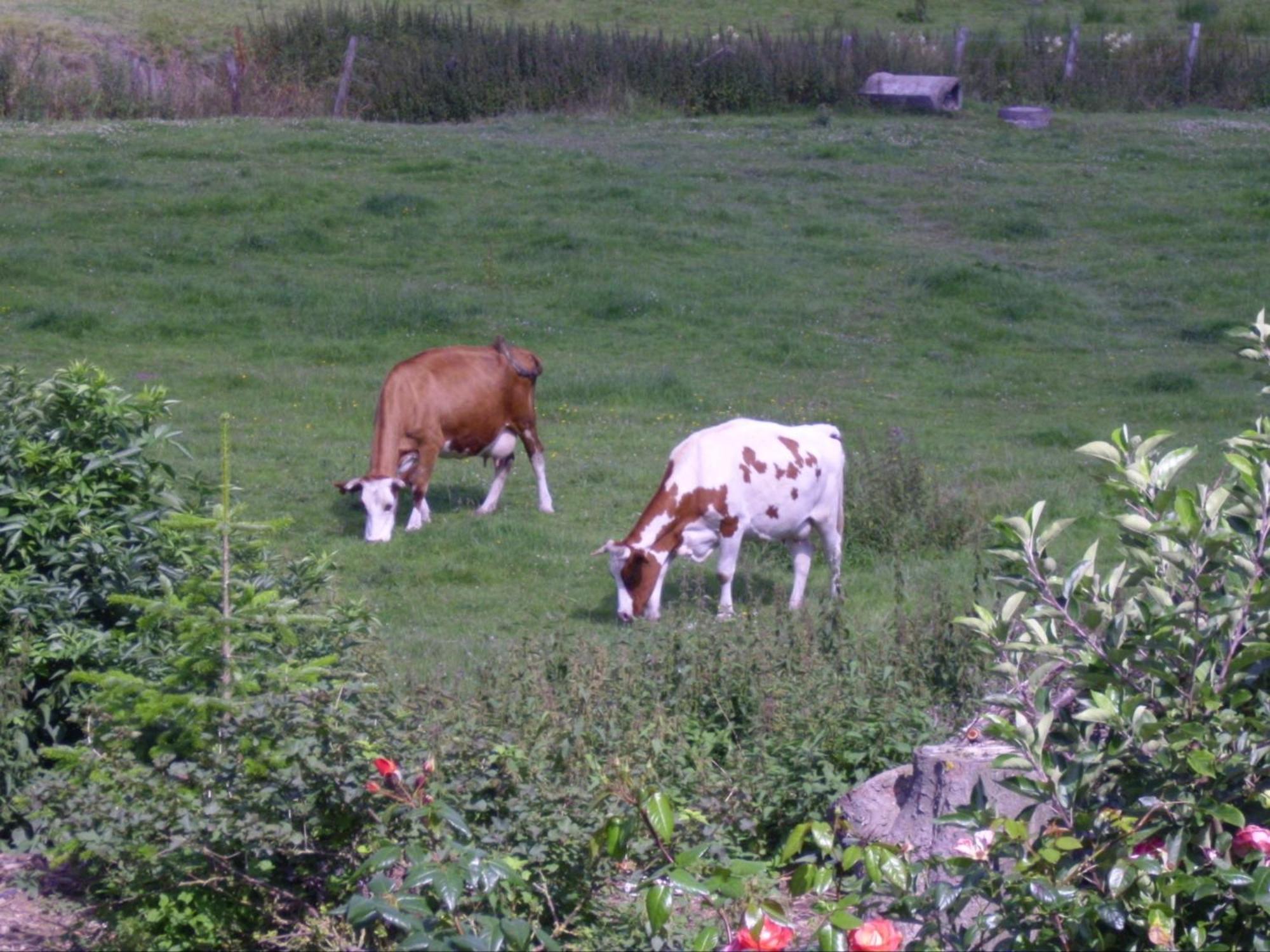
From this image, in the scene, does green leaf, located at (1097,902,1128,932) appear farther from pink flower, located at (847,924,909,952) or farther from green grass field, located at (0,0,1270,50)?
green grass field, located at (0,0,1270,50)

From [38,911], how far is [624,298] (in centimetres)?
1516

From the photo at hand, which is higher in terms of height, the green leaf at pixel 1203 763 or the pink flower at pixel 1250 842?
the green leaf at pixel 1203 763

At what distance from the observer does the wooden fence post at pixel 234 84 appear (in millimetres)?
31000

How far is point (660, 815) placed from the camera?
387 centimetres

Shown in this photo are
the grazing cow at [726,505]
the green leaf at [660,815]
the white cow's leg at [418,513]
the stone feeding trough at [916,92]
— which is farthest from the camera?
the stone feeding trough at [916,92]

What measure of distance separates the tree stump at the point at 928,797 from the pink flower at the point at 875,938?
1.87 metres

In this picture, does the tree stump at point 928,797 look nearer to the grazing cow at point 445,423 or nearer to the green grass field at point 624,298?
the green grass field at point 624,298

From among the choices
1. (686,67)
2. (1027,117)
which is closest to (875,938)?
(1027,117)

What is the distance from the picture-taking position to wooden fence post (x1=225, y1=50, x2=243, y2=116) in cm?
3100

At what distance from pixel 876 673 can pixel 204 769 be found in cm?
321

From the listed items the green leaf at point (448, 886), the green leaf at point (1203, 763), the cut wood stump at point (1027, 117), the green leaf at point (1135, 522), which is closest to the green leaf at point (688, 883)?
the green leaf at point (448, 886)

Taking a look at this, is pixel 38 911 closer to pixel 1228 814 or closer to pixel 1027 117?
pixel 1228 814

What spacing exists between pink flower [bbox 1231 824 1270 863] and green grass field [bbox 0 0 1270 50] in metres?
34.7

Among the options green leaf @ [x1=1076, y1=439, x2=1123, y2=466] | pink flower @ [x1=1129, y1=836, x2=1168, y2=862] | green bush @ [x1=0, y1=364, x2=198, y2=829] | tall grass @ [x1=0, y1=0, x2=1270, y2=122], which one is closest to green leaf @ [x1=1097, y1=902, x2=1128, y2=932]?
pink flower @ [x1=1129, y1=836, x2=1168, y2=862]
